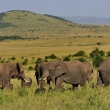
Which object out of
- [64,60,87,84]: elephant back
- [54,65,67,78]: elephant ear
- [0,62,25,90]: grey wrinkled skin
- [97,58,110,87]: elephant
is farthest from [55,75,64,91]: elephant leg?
[0,62,25,90]: grey wrinkled skin

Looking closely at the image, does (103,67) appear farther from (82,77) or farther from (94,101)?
(94,101)

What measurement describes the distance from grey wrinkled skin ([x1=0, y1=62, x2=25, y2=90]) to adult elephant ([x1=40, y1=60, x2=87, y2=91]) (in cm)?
160

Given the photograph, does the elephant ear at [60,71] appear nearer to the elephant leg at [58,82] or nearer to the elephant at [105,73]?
the elephant leg at [58,82]

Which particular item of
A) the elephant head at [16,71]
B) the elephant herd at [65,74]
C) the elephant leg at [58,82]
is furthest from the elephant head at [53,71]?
the elephant head at [16,71]

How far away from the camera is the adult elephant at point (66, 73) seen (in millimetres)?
14828

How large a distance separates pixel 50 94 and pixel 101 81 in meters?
3.69

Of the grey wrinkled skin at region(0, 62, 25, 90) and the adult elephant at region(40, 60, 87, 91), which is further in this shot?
the grey wrinkled skin at region(0, 62, 25, 90)

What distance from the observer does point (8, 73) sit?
15.9 metres

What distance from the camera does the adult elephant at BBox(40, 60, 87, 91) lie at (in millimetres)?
14828

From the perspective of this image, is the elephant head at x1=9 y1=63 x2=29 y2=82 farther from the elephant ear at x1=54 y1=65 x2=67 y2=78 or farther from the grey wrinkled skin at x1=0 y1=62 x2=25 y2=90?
the elephant ear at x1=54 y1=65 x2=67 y2=78

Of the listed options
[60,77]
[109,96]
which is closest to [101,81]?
[60,77]

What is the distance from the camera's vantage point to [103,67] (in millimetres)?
15320

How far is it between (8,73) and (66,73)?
9.27 feet

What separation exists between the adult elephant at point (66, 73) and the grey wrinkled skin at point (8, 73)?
1.60 metres
